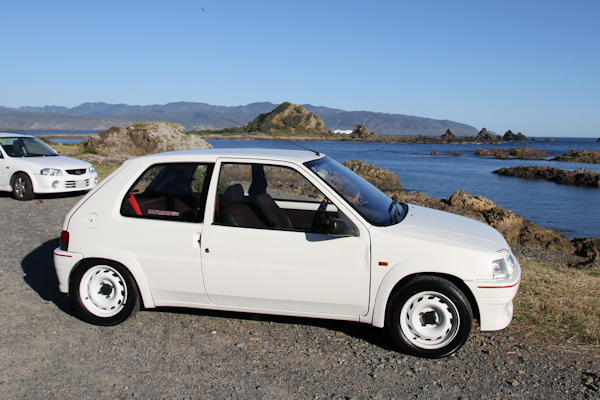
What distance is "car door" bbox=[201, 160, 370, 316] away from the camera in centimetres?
397

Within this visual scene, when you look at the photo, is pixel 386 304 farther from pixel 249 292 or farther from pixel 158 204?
pixel 158 204

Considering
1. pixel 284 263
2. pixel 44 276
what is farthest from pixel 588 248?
pixel 44 276

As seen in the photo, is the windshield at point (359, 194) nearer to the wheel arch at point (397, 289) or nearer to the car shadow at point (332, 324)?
the wheel arch at point (397, 289)

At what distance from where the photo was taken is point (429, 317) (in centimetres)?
395

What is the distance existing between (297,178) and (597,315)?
356 centimetres

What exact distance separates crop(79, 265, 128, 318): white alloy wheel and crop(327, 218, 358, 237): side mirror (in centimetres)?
205

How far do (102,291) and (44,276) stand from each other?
1995 millimetres

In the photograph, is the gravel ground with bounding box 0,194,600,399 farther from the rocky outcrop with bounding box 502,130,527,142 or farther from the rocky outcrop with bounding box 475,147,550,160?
the rocky outcrop with bounding box 502,130,527,142

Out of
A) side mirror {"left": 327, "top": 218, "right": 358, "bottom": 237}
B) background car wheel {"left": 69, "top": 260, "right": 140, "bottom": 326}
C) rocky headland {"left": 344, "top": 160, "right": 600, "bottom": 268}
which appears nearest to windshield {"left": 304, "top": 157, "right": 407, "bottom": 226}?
side mirror {"left": 327, "top": 218, "right": 358, "bottom": 237}

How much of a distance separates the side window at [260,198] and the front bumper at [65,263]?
4.68 feet

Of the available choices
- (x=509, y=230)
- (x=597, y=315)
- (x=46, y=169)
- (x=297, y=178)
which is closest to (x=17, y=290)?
(x=297, y=178)

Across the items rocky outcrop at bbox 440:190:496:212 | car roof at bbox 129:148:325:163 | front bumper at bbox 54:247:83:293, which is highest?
car roof at bbox 129:148:325:163

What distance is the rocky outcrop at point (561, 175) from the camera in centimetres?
3566

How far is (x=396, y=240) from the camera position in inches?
154
